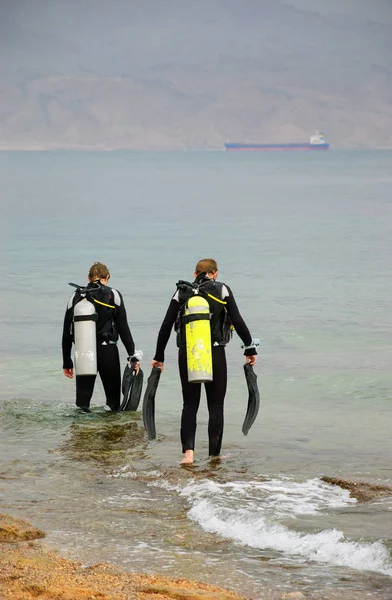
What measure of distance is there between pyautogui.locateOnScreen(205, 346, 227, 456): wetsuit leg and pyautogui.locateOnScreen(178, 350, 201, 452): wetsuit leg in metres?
Result: 0.09

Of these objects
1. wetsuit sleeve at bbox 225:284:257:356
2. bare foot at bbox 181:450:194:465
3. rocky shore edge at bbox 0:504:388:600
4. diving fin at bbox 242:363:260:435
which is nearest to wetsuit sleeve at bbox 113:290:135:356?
diving fin at bbox 242:363:260:435

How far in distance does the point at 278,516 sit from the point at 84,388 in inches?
130

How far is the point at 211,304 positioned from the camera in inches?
315

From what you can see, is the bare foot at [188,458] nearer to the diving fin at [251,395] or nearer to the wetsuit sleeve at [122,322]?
the diving fin at [251,395]

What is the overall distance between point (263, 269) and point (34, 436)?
19034mm

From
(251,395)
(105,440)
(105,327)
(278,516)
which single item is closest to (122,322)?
(105,327)

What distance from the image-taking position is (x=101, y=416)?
32.7 feet

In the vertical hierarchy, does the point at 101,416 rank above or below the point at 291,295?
below

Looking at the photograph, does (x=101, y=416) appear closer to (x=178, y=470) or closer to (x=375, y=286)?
(x=178, y=470)

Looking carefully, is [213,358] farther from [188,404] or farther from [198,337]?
[188,404]

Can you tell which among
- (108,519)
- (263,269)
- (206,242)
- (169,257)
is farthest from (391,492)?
(206,242)

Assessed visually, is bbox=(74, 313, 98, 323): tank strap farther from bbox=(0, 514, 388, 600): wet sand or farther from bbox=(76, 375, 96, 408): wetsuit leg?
bbox=(0, 514, 388, 600): wet sand

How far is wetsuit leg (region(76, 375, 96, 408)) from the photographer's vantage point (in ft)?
31.5

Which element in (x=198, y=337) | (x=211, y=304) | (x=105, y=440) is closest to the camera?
(x=198, y=337)
